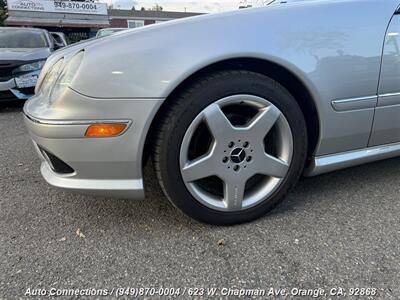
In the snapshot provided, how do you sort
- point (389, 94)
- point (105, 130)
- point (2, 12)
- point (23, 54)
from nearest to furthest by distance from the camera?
point (105, 130) → point (389, 94) → point (23, 54) → point (2, 12)

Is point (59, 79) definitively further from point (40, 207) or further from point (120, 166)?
point (40, 207)

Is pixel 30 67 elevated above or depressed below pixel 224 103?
below

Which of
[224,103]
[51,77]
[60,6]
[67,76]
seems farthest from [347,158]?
[60,6]

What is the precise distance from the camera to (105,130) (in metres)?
1.65

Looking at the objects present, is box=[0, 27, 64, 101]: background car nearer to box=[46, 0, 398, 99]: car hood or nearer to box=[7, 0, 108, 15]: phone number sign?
box=[46, 0, 398, 99]: car hood

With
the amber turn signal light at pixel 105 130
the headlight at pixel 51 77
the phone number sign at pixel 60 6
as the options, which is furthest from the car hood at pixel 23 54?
the phone number sign at pixel 60 6

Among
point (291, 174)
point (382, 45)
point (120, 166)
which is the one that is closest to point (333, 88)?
point (382, 45)

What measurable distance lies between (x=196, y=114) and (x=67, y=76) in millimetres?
633

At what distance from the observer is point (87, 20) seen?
2272cm

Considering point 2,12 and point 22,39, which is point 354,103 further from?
point 2,12

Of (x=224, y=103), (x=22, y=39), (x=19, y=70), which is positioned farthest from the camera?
(x=22, y=39)

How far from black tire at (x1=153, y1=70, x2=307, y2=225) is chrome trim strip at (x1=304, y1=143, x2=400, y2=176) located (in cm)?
15

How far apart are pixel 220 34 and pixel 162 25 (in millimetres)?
280

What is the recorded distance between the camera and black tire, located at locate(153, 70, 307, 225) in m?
1.69
